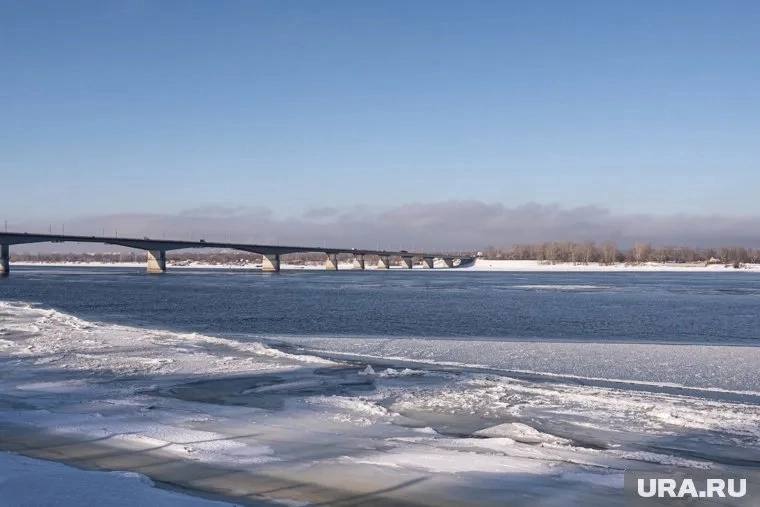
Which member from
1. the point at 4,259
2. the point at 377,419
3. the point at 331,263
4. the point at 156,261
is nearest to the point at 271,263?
the point at 331,263

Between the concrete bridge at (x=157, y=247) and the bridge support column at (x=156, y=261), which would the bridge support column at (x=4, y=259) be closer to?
the concrete bridge at (x=157, y=247)

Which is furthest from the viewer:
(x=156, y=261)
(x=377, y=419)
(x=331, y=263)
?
(x=331, y=263)

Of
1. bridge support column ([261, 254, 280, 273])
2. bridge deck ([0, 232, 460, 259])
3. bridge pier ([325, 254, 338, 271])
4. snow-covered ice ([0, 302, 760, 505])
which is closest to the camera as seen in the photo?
snow-covered ice ([0, 302, 760, 505])

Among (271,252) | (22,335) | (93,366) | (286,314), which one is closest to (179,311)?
(286,314)

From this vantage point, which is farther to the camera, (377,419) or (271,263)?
(271,263)

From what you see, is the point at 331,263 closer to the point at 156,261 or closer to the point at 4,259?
the point at 156,261

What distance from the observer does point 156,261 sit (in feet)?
453

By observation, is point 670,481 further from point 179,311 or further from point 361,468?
point 179,311

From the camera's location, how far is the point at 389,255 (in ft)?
616

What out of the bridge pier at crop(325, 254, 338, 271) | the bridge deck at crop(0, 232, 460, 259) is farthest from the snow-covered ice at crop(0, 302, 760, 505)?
the bridge pier at crop(325, 254, 338, 271)

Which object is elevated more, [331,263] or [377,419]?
[331,263]

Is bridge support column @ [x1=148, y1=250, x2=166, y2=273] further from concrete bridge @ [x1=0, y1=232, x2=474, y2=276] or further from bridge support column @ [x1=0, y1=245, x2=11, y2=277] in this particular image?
bridge support column @ [x1=0, y1=245, x2=11, y2=277]

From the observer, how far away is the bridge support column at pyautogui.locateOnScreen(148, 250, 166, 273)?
137125 millimetres

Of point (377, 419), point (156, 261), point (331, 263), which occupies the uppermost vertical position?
point (156, 261)
